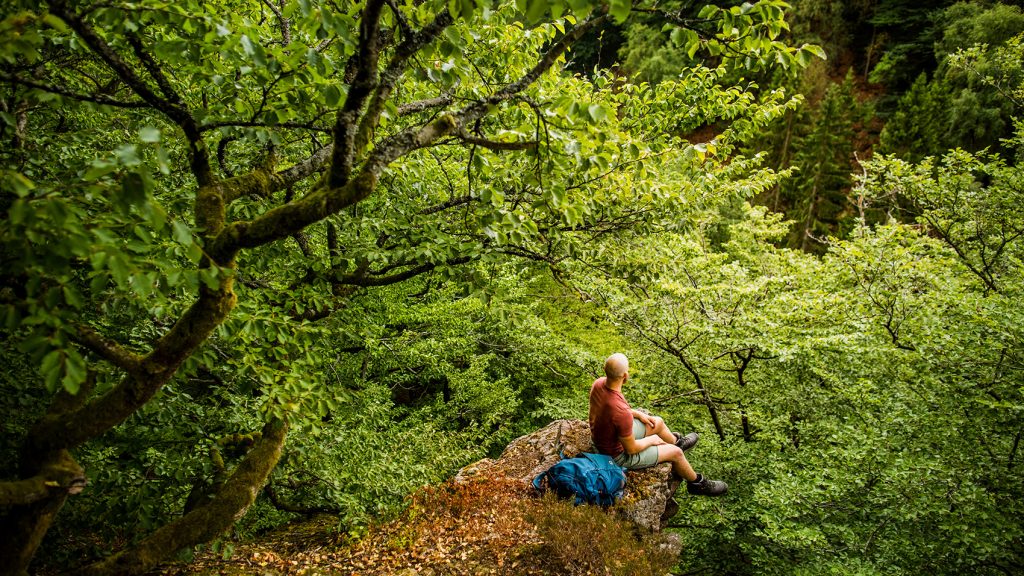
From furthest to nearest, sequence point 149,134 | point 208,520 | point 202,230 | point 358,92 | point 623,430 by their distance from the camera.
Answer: point 623,430, point 208,520, point 202,230, point 358,92, point 149,134

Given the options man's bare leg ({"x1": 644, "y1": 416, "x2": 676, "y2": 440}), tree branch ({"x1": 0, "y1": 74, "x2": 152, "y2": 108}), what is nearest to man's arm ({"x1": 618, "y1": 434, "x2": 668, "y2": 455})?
man's bare leg ({"x1": 644, "y1": 416, "x2": 676, "y2": 440})

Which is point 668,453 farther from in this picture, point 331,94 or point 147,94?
point 147,94

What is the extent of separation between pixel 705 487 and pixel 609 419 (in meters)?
1.79

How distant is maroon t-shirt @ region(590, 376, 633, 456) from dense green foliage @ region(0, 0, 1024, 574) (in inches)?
52.2

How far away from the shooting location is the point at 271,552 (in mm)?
4199

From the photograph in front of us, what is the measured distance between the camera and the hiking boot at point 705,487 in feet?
18.9

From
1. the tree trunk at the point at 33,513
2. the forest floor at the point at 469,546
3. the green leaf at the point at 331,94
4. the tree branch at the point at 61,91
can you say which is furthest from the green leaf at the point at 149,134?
the forest floor at the point at 469,546

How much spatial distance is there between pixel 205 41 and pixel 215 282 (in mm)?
1361

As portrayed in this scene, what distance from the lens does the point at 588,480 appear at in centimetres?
489

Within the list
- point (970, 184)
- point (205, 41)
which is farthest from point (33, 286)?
point (970, 184)

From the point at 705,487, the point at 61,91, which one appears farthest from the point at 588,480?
the point at 61,91

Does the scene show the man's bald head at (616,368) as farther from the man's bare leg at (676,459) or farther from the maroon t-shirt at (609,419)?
the man's bare leg at (676,459)

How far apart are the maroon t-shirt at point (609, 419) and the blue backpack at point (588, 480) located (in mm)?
162

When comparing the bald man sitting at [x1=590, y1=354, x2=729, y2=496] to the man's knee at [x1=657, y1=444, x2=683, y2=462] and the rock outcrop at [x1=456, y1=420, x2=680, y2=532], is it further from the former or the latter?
the rock outcrop at [x1=456, y1=420, x2=680, y2=532]
